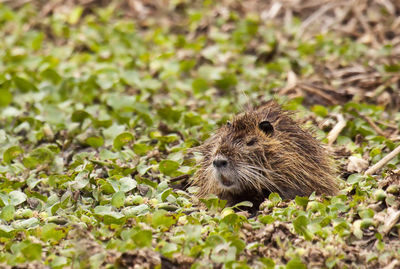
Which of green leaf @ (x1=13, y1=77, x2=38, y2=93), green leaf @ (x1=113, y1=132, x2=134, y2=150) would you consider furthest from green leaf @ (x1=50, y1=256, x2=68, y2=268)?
green leaf @ (x1=13, y1=77, x2=38, y2=93)

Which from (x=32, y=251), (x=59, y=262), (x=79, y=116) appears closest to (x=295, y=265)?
(x=59, y=262)

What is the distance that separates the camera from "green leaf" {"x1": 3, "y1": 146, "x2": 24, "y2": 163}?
5629 millimetres

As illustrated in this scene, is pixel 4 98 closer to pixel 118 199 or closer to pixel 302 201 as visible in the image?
pixel 118 199

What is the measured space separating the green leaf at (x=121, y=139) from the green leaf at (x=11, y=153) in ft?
2.74

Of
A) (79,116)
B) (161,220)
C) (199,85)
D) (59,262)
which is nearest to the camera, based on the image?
(59,262)

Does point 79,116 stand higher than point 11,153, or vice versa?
point 79,116

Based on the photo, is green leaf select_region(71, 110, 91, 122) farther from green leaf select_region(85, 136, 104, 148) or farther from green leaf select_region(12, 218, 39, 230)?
green leaf select_region(12, 218, 39, 230)

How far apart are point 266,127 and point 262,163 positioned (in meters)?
0.29

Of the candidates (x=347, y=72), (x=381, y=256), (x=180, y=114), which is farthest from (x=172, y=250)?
(x=347, y=72)

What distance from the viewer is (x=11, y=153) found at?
5.68 meters

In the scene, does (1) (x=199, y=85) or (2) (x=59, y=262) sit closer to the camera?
(2) (x=59, y=262)

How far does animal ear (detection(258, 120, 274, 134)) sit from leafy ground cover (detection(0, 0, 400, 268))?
2.09ft

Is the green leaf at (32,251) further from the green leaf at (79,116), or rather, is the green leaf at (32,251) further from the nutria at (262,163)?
the green leaf at (79,116)

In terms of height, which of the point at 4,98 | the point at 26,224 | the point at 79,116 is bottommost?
the point at 26,224
